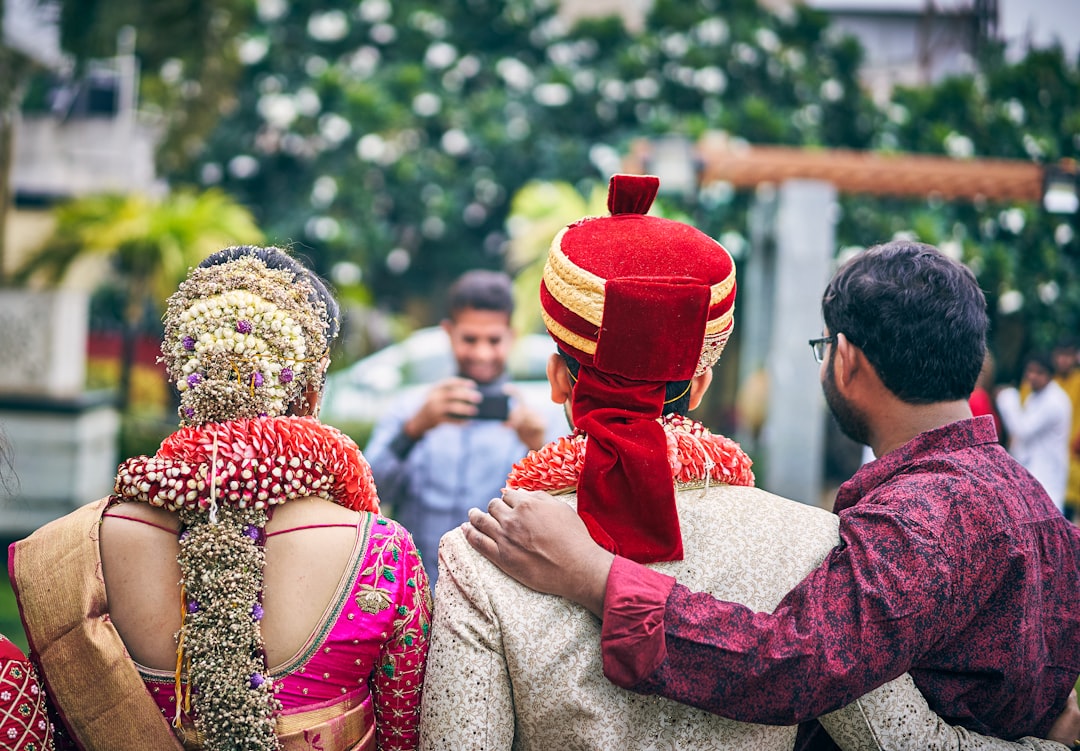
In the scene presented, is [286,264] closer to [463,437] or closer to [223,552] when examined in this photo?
[223,552]

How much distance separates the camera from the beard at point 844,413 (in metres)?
2.22

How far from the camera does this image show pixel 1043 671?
2.02 meters

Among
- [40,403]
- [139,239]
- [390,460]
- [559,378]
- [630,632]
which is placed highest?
[559,378]

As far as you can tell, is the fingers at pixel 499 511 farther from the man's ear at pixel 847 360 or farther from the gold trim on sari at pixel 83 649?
the man's ear at pixel 847 360

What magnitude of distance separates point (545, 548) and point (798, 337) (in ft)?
28.8

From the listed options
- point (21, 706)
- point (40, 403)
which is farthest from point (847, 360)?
point (40, 403)

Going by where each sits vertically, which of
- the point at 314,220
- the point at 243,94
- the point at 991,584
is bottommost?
the point at 314,220

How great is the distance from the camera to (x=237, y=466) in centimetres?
187

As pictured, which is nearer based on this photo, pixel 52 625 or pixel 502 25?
pixel 52 625

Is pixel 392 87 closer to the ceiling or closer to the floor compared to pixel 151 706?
closer to the floor

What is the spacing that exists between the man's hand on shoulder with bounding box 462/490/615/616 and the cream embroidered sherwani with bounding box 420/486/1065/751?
0.14 ft

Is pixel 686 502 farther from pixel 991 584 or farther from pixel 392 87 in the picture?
pixel 392 87

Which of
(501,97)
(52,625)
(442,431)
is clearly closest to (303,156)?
(501,97)

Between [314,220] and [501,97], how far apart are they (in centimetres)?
334
